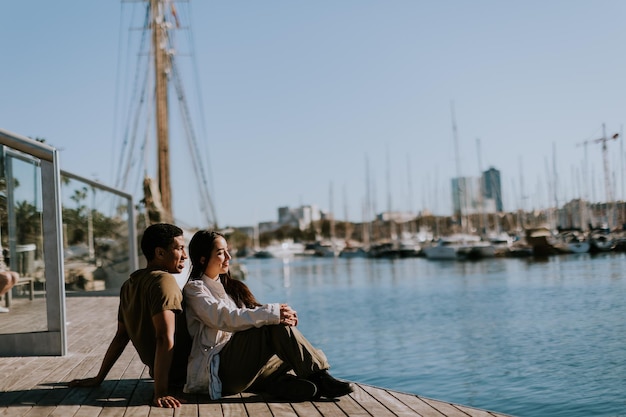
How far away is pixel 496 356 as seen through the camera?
50.0ft

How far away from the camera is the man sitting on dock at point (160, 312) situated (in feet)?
16.8

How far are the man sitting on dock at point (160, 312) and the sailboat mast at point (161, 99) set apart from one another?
1786 cm

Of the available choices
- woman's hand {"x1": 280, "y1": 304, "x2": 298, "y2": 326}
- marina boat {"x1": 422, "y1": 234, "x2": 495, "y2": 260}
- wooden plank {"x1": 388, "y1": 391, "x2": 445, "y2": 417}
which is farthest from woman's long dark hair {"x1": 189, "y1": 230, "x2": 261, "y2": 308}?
marina boat {"x1": 422, "y1": 234, "x2": 495, "y2": 260}

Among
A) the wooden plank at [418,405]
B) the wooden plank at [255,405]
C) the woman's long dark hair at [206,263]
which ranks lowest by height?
the wooden plank at [418,405]

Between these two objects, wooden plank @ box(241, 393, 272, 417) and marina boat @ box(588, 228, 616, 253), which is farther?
marina boat @ box(588, 228, 616, 253)

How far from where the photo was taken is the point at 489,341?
17.8 m

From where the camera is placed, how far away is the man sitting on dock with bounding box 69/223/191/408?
511 cm

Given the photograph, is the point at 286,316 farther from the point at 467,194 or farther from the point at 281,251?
the point at 281,251

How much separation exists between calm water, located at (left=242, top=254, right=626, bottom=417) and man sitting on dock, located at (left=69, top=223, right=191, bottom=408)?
6081 mm

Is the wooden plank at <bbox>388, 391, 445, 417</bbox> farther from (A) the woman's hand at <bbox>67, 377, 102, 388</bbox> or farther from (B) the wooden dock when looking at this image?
(A) the woman's hand at <bbox>67, 377, 102, 388</bbox>

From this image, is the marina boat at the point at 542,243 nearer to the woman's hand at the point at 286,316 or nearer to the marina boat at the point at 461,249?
the marina boat at the point at 461,249

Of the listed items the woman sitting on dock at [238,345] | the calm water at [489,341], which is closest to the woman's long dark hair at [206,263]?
the woman sitting on dock at [238,345]

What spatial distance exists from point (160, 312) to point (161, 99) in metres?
23.4

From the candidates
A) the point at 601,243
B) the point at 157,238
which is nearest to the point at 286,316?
the point at 157,238
